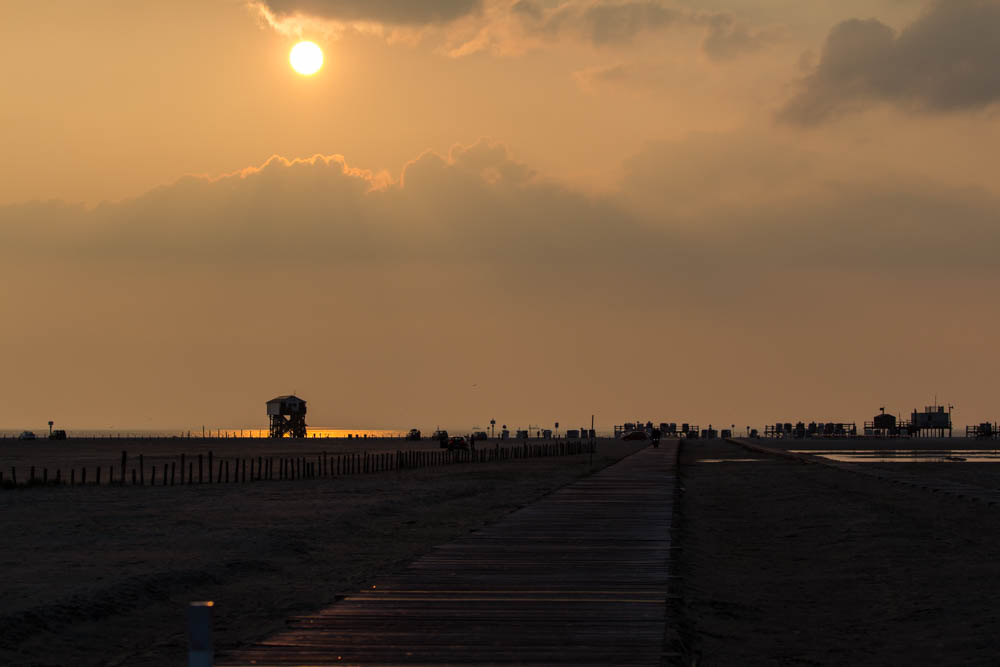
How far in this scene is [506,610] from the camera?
1166cm

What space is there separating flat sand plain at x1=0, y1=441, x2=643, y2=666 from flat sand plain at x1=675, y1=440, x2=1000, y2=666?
16.4ft

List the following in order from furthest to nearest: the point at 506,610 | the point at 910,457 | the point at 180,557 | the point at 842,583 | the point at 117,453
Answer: the point at 117,453 < the point at 910,457 < the point at 180,557 < the point at 842,583 < the point at 506,610

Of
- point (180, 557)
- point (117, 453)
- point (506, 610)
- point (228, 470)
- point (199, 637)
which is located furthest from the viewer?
point (117, 453)

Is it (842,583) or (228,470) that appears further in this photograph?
(228,470)

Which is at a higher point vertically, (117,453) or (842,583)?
(117,453)

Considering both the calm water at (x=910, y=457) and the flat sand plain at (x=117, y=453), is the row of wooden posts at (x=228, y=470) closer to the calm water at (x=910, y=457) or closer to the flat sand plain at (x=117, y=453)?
the flat sand plain at (x=117, y=453)

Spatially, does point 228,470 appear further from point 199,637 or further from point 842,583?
point 199,637

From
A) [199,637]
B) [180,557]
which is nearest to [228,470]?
[180,557]

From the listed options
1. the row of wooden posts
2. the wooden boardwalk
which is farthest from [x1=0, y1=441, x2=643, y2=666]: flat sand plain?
the row of wooden posts

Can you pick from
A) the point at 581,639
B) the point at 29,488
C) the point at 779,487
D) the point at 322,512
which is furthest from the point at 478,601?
the point at 29,488

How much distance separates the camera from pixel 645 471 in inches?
1860

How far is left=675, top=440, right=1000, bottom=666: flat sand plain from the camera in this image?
38.3ft

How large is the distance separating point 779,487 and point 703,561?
2300cm

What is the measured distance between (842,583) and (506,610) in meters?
7.19
